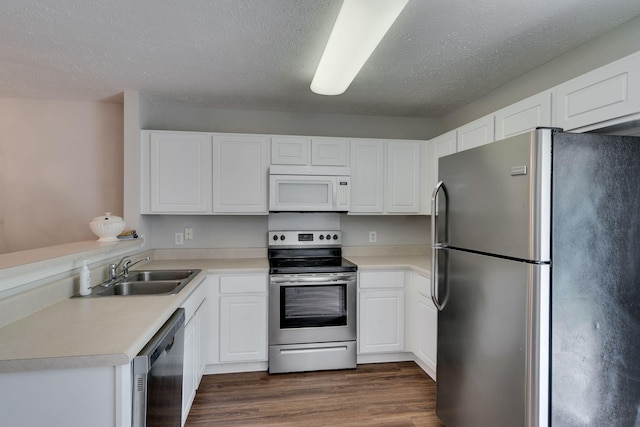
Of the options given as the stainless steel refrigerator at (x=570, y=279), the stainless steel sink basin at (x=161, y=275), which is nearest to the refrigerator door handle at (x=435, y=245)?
the stainless steel refrigerator at (x=570, y=279)

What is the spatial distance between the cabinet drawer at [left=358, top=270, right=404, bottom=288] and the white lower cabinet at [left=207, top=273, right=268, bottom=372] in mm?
815

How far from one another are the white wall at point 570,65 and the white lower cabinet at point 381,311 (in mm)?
1607

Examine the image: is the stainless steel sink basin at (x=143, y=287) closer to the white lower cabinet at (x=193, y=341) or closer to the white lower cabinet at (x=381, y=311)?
the white lower cabinet at (x=193, y=341)

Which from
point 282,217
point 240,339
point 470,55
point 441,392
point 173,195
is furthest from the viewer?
point 282,217

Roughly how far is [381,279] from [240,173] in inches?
60.0

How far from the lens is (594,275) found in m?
1.33

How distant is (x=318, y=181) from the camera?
2932 millimetres

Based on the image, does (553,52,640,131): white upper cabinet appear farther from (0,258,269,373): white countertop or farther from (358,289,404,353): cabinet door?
(0,258,269,373): white countertop

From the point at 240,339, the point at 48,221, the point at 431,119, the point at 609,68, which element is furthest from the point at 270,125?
the point at 609,68

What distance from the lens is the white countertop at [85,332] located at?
1078 mm

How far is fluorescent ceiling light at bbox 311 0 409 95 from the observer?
131cm

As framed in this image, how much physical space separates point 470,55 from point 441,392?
6.78ft

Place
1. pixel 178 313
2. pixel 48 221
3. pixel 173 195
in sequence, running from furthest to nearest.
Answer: pixel 48 221 → pixel 173 195 → pixel 178 313

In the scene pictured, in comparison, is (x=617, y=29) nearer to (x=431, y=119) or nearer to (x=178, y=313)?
(x=431, y=119)
